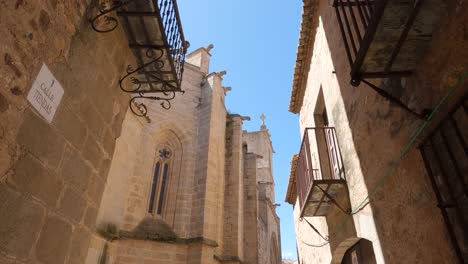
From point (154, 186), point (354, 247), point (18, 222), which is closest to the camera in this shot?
point (18, 222)

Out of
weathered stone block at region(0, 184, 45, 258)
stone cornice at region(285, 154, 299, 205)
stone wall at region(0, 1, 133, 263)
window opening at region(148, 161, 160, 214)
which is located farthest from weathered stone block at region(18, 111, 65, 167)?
window opening at region(148, 161, 160, 214)

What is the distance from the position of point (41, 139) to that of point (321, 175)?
12.9ft

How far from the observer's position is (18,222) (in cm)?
217

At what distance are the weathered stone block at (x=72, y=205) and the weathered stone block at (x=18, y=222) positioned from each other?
0.33 m

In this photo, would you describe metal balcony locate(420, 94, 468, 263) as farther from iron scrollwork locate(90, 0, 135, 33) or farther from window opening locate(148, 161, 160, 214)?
window opening locate(148, 161, 160, 214)

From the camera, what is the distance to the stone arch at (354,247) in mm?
4157

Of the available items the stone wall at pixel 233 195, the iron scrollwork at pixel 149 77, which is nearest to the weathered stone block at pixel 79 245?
the iron scrollwork at pixel 149 77

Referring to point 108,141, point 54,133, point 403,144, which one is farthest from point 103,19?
point 403,144

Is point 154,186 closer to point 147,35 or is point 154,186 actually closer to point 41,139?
point 147,35

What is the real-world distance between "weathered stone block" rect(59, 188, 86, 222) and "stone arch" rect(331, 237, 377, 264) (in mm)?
3099

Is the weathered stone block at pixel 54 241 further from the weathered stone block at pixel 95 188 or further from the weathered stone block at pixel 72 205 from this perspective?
the weathered stone block at pixel 95 188

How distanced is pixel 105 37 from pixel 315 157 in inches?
152

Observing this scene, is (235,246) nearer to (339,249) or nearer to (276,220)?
(339,249)

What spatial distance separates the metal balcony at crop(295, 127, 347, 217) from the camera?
172 inches
